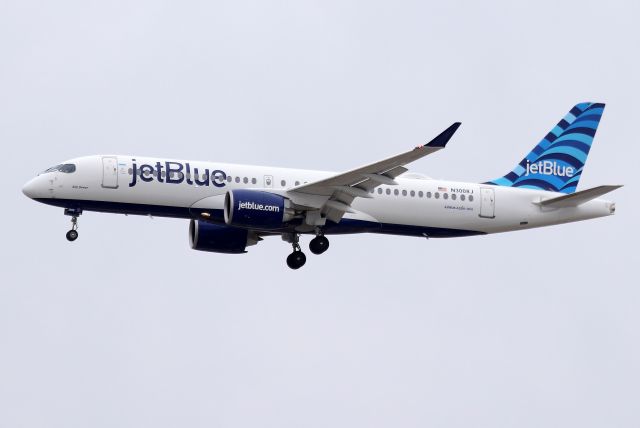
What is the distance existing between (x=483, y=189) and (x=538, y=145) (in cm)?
488

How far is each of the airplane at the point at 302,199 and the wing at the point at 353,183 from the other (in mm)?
38

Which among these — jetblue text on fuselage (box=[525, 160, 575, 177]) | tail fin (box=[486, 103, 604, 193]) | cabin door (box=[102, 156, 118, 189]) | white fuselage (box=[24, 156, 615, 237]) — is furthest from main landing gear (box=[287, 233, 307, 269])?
jetblue text on fuselage (box=[525, 160, 575, 177])

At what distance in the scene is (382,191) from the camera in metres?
57.7

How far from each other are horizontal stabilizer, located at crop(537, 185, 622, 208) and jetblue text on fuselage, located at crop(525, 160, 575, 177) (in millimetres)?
2568

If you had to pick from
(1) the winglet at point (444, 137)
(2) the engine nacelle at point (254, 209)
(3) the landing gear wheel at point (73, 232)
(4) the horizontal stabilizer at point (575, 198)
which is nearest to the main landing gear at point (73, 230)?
(3) the landing gear wheel at point (73, 232)

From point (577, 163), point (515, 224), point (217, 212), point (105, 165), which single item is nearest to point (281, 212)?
point (217, 212)

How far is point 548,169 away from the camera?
62.6 meters

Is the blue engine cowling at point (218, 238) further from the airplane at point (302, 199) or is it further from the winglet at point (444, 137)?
the winglet at point (444, 137)

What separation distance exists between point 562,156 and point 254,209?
1607 cm

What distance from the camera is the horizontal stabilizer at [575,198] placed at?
5669 cm

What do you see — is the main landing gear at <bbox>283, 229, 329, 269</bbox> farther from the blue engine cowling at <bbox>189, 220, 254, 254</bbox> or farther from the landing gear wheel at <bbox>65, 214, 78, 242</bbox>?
the landing gear wheel at <bbox>65, 214, 78, 242</bbox>

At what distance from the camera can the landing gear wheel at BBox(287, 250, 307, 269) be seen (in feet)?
191

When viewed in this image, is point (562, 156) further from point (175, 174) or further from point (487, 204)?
point (175, 174)

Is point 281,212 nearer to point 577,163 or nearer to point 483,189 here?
point 483,189
